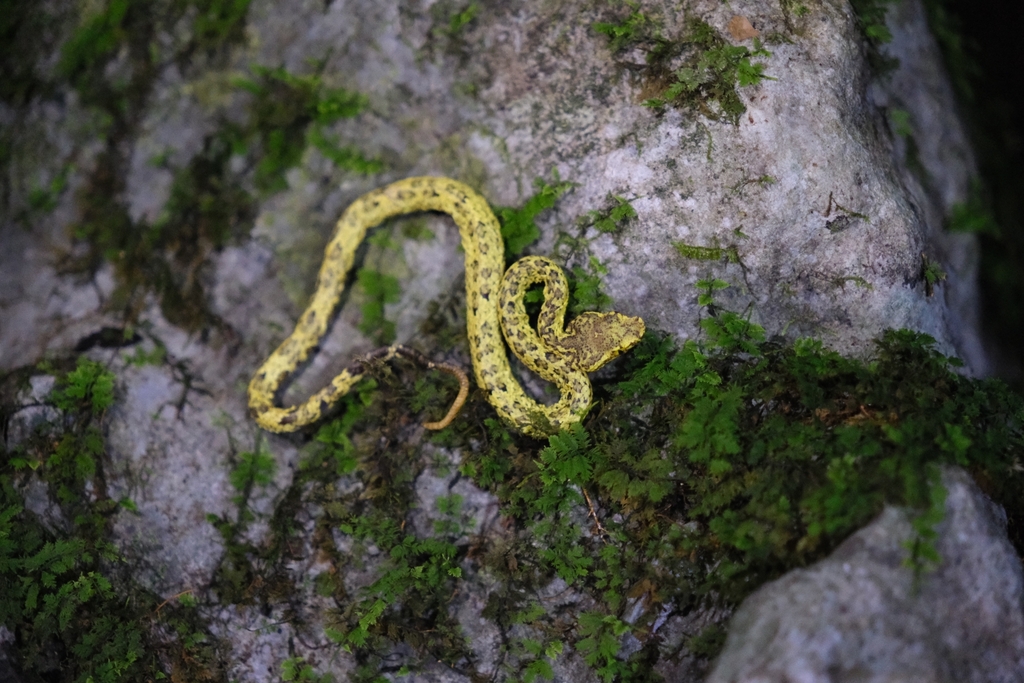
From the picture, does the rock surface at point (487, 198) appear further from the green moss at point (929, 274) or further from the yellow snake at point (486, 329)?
the yellow snake at point (486, 329)

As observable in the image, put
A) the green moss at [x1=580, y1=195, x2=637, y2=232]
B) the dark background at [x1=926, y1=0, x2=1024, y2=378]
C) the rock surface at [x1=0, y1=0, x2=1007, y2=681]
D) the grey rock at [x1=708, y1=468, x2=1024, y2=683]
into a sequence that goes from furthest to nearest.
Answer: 1. the dark background at [x1=926, y1=0, x2=1024, y2=378]
2. the green moss at [x1=580, y1=195, x2=637, y2=232]
3. the rock surface at [x1=0, y1=0, x2=1007, y2=681]
4. the grey rock at [x1=708, y1=468, x2=1024, y2=683]

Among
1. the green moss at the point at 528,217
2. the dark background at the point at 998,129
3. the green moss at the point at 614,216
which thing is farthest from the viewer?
the dark background at the point at 998,129

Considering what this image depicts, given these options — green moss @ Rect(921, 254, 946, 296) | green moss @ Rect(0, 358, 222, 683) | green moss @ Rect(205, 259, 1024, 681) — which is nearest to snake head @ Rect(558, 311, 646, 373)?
green moss @ Rect(205, 259, 1024, 681)

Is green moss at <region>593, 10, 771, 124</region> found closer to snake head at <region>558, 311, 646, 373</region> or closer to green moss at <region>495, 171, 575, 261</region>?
green moss at <region>495, 171, 575, 261</region>

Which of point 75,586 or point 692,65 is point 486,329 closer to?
point 692,65

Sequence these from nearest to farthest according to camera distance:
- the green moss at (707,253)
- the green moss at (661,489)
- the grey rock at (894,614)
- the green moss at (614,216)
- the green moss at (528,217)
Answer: the grey rock at (894,614) → the green moss at (661,489) → the green moss at (707,253) → the green moss at (614,216) → the green moss at (528,217)

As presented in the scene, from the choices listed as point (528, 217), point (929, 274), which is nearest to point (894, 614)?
point (929, 274)

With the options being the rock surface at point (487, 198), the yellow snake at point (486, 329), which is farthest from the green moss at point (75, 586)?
the yellow snake at point (486, 329)

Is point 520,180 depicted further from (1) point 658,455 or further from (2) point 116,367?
(2) point 116,367
